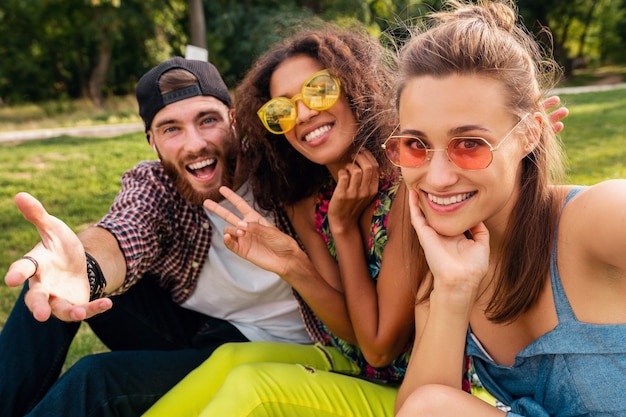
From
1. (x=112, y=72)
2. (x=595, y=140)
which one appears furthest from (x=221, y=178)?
(x=112, y=72)

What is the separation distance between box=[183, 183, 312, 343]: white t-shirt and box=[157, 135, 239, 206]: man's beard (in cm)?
12

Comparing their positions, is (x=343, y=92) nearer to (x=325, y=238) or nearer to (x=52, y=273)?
(x=325, y=238)

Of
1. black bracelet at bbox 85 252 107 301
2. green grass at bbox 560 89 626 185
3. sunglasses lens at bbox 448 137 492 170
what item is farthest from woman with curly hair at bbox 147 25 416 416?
green grass at bbox 560 89 626 185

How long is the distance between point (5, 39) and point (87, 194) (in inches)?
894

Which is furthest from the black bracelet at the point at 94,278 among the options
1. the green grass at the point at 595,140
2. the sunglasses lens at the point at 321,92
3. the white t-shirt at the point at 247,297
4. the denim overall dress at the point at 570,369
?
the green grass at the point at 595,140

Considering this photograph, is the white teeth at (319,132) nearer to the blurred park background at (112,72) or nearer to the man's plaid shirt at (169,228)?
the man's plaid shirt at (169,228)

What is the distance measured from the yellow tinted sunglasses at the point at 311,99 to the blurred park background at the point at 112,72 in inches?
90.1

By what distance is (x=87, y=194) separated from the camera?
724cm

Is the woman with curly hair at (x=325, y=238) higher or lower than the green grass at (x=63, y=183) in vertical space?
higher

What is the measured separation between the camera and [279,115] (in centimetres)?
273

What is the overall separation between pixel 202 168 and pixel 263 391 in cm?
123

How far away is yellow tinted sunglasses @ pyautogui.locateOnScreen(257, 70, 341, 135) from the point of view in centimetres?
265

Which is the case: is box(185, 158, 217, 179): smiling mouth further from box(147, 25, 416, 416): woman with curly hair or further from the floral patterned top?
the floral patterned top

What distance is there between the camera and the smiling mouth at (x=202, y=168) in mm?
3049
